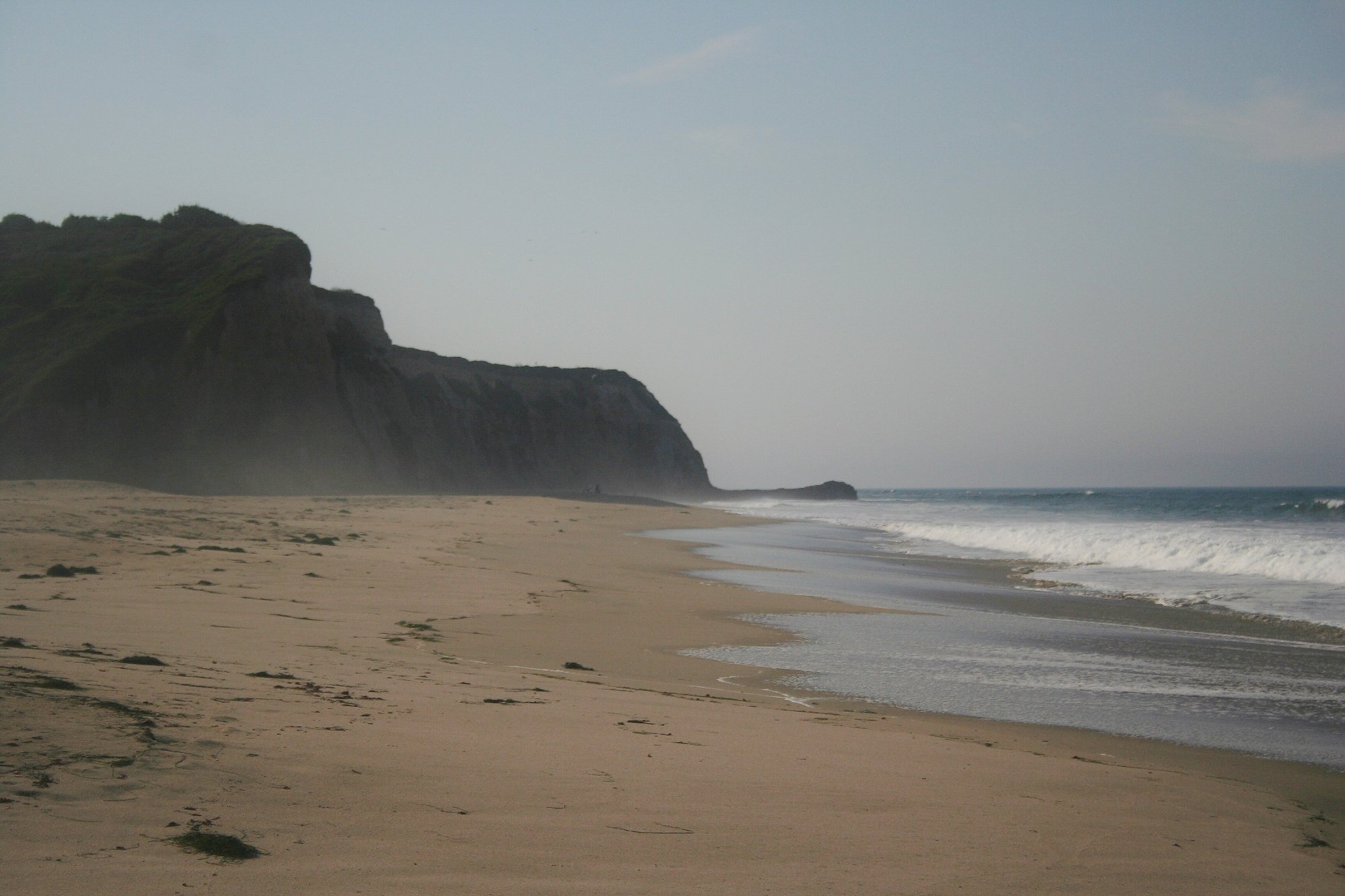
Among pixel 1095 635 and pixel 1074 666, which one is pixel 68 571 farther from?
pixel 1095 635

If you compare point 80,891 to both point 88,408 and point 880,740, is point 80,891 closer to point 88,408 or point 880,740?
point 880,740

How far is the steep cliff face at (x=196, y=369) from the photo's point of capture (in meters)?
32.8

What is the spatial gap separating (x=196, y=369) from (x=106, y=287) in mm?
5932

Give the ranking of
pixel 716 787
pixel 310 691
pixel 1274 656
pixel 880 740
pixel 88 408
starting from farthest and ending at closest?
pixel 88 408 < pixel 1274 656 < pixel 880 740 < pixel 310 691 < pixel 716 787

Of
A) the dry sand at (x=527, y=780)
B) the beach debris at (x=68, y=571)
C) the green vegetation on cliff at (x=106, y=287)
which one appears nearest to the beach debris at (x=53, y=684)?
the dry sand at (x=527, y=780)

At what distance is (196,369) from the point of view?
118 feet

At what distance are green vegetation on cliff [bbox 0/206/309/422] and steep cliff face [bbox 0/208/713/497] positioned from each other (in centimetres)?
7

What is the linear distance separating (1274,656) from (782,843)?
7282 millimetres

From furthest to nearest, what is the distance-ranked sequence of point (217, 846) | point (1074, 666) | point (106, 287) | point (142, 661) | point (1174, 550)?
point (106, 287) → point (1174, 550) → point (1074, 666) → point (142, 661) → point (217, 846)

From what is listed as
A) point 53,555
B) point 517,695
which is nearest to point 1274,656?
point 517,695

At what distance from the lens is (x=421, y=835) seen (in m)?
2.68

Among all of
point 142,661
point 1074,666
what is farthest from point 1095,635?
point 142,661

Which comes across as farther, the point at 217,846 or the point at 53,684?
the point at 53,684

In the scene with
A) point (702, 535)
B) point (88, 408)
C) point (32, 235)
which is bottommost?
point (702, 535)
